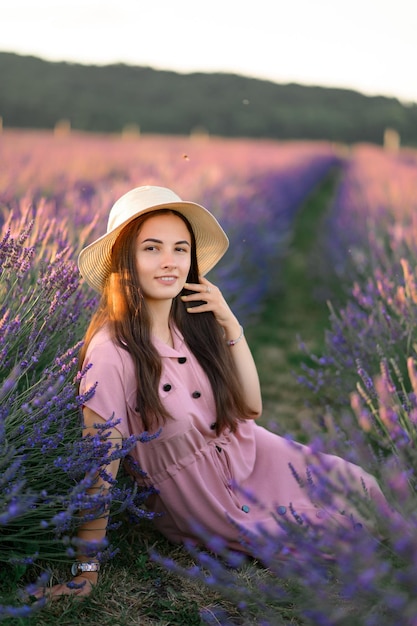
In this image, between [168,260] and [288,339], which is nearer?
[168,260]

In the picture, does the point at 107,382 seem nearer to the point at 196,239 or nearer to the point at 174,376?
the point at 174,376

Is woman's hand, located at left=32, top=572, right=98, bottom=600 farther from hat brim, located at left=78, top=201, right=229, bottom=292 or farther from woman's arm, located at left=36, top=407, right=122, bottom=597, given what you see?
hat brim, located at left=78, top=201, right=229, bottom=292

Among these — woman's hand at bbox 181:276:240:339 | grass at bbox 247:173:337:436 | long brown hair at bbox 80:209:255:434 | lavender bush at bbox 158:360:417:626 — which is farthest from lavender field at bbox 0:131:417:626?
woman's hand at bbox 181:276:240:339

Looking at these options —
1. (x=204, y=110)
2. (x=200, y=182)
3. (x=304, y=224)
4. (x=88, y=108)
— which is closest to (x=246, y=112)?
(x=204, y=110)

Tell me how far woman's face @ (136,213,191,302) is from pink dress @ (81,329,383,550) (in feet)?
0.60

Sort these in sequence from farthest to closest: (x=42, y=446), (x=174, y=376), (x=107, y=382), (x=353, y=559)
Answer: (x=174, y=376)
(x=107, y=382)
(x=42, y=446)
(x=353, y=559)

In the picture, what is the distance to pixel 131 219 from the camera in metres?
2.45

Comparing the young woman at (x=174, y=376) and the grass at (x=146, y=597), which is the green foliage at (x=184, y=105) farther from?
the grass at (x=146, y=597)

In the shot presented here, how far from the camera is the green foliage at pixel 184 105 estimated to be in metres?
43.2

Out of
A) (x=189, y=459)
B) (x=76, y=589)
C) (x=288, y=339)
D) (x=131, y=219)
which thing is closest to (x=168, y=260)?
(x=131, y=219)

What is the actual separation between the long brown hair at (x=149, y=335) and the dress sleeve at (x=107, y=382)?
0.05 metres

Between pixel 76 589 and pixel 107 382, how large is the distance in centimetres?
60

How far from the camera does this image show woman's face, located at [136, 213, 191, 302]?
8.12 ft

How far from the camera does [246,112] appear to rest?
5781cm
